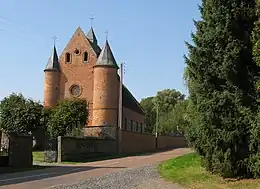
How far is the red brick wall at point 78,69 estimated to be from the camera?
2386 inches

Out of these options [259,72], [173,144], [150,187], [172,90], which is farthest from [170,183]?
[172,90]

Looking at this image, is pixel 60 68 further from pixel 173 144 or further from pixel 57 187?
pixel 57 187

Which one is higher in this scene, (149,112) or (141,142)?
(149,112)

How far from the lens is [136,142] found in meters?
54.8

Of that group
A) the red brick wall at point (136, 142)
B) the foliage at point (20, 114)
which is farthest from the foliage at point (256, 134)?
the foliage at point (20, 114)

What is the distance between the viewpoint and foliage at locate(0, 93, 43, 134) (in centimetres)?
5225

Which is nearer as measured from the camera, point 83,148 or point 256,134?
point 256,134

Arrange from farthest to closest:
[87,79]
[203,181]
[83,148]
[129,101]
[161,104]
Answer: [161,104] < [129,101] < [87,79] < [83,148] < [203,181]

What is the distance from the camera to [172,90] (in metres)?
103

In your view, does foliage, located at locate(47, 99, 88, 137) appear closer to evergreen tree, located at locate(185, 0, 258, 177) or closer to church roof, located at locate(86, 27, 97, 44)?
church roof, located at locate(86, 27, 97, 44)

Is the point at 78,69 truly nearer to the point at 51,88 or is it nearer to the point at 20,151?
the point at 51,88

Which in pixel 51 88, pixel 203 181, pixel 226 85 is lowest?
pixel 203 181

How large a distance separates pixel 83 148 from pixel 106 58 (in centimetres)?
2044

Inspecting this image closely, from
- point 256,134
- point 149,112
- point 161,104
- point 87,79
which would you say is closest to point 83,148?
point 87,79
